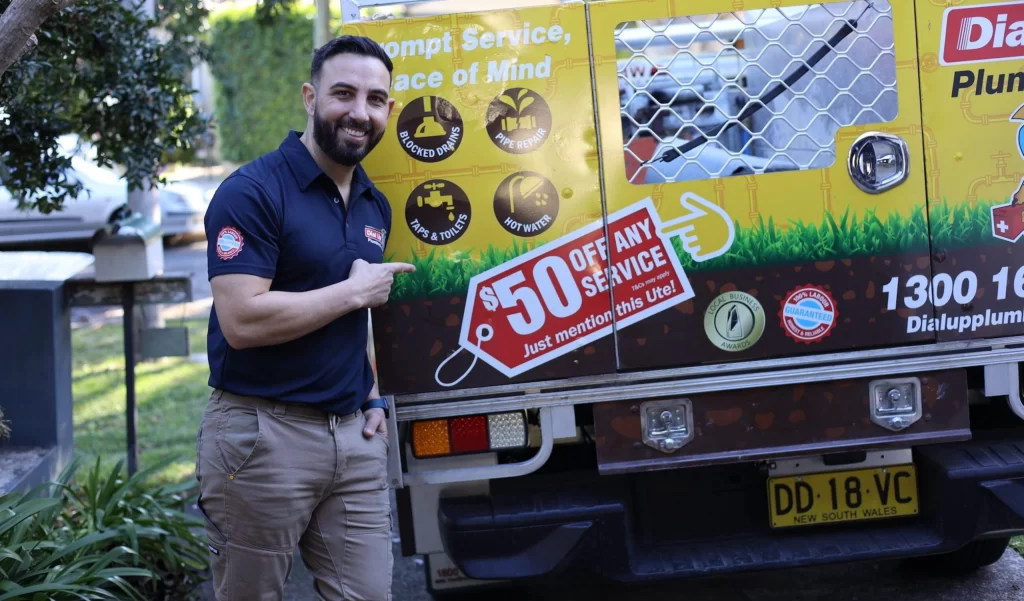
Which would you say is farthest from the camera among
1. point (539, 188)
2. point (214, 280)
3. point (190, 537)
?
point (190, 537)

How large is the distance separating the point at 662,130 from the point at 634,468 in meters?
1.55

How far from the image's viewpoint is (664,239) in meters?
3.54

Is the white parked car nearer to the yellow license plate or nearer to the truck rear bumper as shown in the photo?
the truck rear bumper

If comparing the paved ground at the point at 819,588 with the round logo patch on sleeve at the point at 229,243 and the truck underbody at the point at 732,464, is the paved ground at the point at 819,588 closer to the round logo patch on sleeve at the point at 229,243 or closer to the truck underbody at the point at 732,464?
the truck underbody at the point at 732,464

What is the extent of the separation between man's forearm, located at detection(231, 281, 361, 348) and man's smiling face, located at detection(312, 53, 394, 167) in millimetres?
412

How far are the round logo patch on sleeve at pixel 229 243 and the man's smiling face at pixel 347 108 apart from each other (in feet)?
1.31

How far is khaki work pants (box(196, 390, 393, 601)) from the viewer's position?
2.96m

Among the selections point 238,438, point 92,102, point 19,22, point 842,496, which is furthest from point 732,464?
point 92,102

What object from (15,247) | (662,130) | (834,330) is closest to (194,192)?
(15,247)

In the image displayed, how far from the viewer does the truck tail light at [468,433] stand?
3.67 m

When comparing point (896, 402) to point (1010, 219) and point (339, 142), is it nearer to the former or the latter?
point (1010, 219)

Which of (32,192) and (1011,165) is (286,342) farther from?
(32,192)

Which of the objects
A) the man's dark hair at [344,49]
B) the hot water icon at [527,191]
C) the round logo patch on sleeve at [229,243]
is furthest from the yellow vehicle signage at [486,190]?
the round logo patch on sleeve at [229,243]

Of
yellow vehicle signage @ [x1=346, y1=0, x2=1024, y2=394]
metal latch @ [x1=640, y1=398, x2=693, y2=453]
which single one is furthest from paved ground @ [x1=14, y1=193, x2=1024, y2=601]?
yellow vehicle signage @ [x1=346, y1=0, x2=1024, y2=394]
